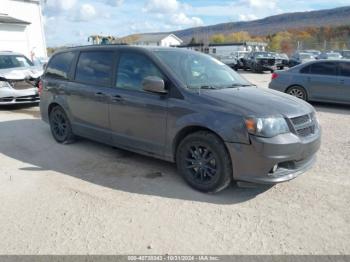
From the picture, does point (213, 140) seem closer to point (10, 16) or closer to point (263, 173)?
point (263, 173)

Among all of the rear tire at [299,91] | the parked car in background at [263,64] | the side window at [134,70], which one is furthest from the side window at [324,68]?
the parked car in background at [263,64]

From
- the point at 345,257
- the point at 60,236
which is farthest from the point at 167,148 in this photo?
the point at 345,257

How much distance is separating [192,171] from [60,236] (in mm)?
1799

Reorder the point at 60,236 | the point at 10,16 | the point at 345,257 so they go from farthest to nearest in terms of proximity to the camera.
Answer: the point at 10,16 < the point at 60,236 < the point at 345,257

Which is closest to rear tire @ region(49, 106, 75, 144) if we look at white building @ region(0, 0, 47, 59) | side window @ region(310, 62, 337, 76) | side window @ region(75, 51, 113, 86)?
side window @ region(75, 51, 113, 86)

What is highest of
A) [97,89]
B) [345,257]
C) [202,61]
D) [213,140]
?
[202,61]

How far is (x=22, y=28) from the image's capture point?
2611cm

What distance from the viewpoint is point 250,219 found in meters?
3.81

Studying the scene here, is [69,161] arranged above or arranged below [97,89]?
below

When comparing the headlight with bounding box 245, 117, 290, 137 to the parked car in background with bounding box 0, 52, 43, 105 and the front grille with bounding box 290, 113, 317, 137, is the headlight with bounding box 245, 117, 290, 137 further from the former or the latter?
the parked car in background with bounding box 0, 52, 43, 105

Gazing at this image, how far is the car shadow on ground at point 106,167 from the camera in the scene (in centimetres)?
446

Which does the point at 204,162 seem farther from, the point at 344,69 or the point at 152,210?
the point at 344,69

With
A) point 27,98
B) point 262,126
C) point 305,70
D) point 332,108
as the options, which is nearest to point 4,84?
point 27,98

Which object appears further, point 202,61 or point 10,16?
point 10,16
